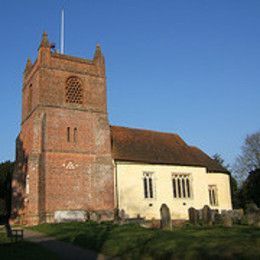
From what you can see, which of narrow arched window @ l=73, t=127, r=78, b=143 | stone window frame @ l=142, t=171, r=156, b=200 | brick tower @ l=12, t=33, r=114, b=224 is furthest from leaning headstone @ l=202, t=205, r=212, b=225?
narrow arched window @ l=73, t=127, r=78, b=143

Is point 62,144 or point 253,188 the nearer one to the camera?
point 62,144

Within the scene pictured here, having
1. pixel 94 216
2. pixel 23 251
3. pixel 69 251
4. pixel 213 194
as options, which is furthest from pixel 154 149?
pixel 23 251

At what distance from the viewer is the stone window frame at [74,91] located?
105 ft

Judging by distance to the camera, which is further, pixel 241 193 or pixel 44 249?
pixel 241 193

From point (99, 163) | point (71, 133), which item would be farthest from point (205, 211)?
point (71, 133)

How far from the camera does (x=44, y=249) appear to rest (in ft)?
48.9

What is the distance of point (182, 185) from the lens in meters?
34.7

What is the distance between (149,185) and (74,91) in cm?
1078

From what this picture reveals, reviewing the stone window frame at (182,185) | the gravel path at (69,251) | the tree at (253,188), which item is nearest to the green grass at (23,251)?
the gravel path at (69,251)

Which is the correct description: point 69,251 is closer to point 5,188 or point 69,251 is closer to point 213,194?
point 213,194

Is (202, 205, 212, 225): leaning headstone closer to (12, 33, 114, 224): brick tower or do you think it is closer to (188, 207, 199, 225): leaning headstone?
(188, 207, 199, 225): leaning headstone

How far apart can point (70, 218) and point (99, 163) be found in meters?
5.29

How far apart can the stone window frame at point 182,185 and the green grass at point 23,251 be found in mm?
19248

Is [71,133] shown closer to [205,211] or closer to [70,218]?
[70,218]
